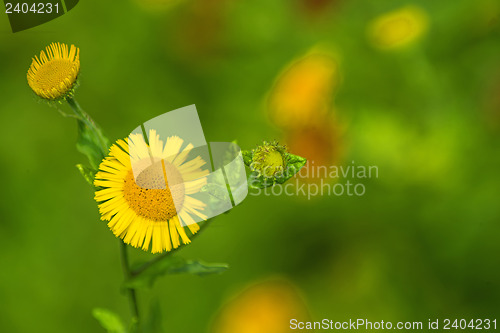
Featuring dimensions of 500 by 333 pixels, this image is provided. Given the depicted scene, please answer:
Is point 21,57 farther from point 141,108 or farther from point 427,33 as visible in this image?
point 427,33

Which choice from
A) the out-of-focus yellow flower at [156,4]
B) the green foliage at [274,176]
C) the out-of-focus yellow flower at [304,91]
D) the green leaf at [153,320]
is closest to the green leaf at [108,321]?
the green leaf at [153,320]

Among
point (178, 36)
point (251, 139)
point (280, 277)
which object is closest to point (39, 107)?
point (178, 36)

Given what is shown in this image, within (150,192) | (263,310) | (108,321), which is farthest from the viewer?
(263,310)

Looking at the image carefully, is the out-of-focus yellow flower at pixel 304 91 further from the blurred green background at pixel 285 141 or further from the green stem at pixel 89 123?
the green stem at pixel 89 123

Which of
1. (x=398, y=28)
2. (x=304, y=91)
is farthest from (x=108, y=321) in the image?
(x=398, y=28)

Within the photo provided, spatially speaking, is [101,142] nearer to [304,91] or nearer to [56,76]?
[56,76]

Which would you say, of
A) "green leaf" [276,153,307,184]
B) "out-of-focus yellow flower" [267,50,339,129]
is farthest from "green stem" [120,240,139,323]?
"out-of-focus yellow flower" [267,50,339,129]
